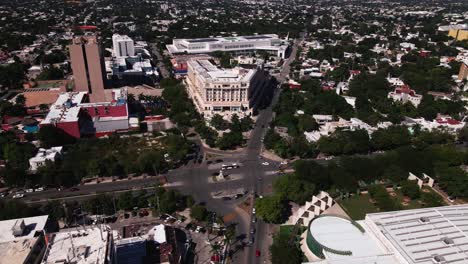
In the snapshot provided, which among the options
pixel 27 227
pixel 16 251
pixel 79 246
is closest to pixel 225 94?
pixel 27 227

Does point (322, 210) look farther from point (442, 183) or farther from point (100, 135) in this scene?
point (100, 135)

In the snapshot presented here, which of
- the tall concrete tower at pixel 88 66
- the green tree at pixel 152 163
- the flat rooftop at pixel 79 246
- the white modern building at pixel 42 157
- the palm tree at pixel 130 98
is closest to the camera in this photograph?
the flat rooftop at pixel 79 246

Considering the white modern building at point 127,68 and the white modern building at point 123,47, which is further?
the white modern building at point 123,47

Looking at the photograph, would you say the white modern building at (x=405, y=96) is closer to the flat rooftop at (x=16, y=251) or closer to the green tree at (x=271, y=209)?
the green tree at (x=271, y=209)

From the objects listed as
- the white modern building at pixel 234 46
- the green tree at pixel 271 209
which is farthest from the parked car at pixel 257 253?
the white modern building at pixel 234 46

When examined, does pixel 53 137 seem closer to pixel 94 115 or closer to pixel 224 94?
pixel 94 115

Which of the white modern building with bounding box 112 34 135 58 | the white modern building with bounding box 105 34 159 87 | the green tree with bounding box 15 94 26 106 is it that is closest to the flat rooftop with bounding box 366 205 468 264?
the white modern building with bounding box 105 34 159 87
